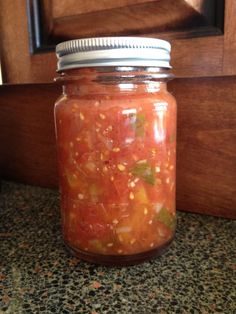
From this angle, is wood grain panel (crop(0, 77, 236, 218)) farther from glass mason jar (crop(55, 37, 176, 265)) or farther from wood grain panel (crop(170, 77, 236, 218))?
glass mason jar (crop(55, 37, 176, 265))

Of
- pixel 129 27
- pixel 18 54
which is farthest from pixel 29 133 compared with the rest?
pixel 129 27

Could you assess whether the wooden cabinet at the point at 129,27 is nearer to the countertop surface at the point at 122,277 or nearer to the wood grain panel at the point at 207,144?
the wood grain panel at the point at 207,144

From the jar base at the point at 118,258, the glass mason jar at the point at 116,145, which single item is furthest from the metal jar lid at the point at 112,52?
the jar base at the point at 118,258

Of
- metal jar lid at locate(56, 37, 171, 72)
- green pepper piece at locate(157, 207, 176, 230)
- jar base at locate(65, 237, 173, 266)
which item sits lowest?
jar base at locate(65, 237, 173, 266)

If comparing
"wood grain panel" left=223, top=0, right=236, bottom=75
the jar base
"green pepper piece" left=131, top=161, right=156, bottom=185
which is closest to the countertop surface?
the jar base

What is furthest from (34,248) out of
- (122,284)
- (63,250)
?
(122,284)

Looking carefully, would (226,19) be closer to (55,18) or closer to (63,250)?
(55,18)
